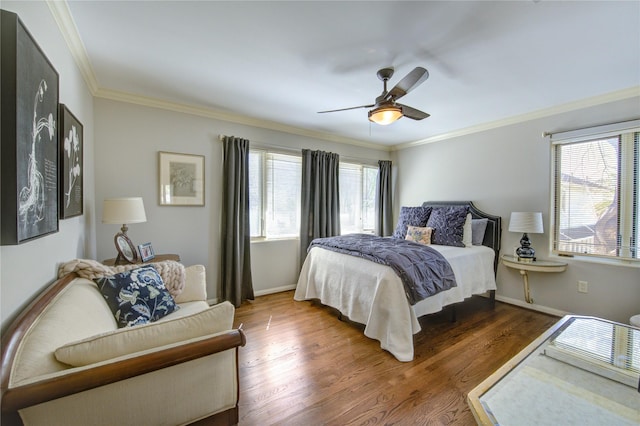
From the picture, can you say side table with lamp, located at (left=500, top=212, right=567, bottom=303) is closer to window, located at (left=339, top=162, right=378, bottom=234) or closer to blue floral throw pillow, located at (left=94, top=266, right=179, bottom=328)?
window, located at (left=339, top=162, right=378, bottom=234)

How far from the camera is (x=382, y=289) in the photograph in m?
2.31

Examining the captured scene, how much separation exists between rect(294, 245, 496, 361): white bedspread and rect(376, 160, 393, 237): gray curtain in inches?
65.8

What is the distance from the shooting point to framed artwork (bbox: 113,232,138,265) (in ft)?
7.59

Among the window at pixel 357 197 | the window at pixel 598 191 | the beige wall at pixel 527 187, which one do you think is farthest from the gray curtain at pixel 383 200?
the window at pixel 598 191

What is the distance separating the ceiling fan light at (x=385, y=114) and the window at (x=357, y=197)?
7.23 ft

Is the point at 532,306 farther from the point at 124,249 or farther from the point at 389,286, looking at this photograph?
the point at 124,249

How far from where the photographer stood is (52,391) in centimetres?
82

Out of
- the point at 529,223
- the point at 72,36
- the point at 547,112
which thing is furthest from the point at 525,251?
the point at 72,36

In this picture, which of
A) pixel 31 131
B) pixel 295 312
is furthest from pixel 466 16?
pixel 295 312

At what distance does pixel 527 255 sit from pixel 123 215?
431 cm

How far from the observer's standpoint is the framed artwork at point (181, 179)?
301 cm

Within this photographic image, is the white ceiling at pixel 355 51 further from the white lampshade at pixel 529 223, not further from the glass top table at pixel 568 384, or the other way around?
the glass top table at pixel 568 384

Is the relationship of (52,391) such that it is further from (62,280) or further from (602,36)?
(602,36)

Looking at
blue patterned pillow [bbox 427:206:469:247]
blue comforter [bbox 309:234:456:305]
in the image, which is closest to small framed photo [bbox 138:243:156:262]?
blue comforter [bbox 309:234:456:305]
